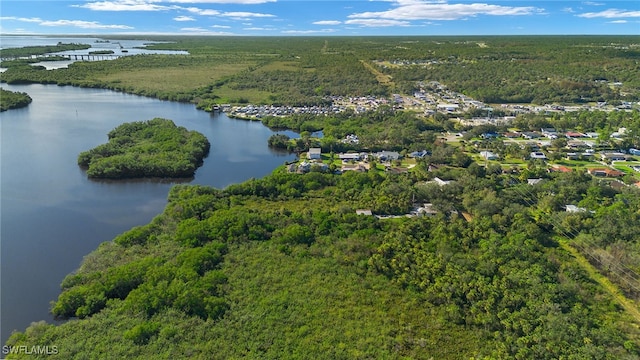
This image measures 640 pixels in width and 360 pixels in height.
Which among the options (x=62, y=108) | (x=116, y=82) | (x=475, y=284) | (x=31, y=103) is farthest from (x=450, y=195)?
(x=116, y=82)

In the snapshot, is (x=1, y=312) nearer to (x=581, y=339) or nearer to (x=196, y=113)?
(x=581, y=339)

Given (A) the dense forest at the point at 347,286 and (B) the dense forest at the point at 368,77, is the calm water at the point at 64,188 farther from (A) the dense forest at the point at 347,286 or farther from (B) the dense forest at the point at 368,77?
(B) the dense forest at the point at 368,77

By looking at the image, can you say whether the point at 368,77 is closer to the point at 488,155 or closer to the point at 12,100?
the point at 488,155

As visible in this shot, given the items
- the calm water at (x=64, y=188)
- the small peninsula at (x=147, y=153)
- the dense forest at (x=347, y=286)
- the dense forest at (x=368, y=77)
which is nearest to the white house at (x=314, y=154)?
the calm water at (x=64, y=188)

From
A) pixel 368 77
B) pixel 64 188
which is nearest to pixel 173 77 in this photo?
pixel 368 77

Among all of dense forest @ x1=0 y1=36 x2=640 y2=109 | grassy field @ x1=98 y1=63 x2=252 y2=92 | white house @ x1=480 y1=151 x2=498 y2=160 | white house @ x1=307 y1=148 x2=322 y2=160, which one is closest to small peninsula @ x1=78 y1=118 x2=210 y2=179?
white house @ x1=307 y1=148 x2=322 y2=160

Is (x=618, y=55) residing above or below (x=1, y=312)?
above
